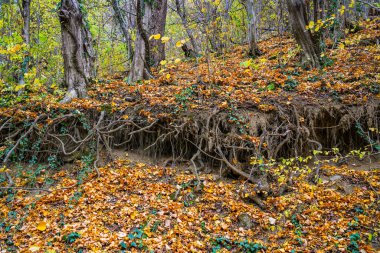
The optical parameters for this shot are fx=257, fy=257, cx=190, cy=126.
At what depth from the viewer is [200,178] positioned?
5.80m

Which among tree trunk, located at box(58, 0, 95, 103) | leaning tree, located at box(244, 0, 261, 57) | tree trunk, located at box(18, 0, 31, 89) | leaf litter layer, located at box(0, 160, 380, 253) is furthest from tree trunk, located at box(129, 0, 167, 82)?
leaf litter layer, located at box(0, 160, 380, 253)

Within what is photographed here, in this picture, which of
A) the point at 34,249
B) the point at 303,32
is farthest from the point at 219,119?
the point at 303,32

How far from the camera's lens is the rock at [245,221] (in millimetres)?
4523

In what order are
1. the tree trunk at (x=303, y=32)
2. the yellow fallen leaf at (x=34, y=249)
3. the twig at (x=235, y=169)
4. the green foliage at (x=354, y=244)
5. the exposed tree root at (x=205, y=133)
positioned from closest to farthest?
the yellow fallen leaf at (x=34, y=249) → the green foliage at (x=354, y=244) → the twig at (x=235, y=169) → the exposed tree root at (x=205, y=133) → the tree trunk at (x=303, y=32)

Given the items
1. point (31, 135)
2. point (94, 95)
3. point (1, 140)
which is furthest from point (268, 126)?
point (1, 140)

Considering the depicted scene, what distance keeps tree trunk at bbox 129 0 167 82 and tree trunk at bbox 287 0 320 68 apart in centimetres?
464

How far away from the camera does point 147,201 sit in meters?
4.99

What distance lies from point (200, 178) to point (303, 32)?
5.84 metres

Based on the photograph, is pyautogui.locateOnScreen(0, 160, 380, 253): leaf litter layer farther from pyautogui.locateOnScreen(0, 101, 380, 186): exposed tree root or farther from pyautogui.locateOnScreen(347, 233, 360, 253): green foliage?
pyautogui.locateOnScreen(0, 101, 380, 186): exposed tree root

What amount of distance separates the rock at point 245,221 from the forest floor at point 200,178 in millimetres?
18

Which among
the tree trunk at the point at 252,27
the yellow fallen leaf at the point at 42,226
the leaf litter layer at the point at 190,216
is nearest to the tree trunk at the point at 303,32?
the tree trunk at the point at 252,27

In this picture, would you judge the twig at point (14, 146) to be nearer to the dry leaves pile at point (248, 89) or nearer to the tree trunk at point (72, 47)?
the dry leaves pile at point (248, 89)

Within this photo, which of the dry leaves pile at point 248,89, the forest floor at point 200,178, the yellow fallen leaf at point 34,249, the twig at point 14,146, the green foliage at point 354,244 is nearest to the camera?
the yellow fallen leaf at point 34,249

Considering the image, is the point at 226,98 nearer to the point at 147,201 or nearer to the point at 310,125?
the point at 310,125
